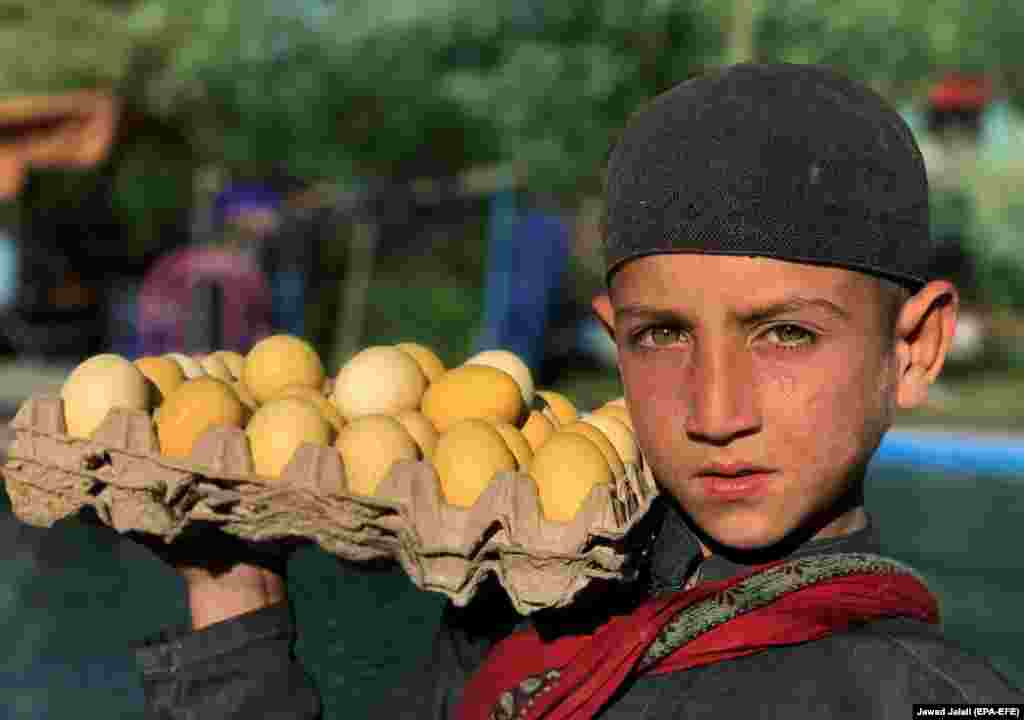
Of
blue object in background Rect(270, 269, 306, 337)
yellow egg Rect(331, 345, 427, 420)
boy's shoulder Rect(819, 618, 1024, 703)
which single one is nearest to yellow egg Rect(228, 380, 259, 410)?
yellow egg Rect(331, 345, 427, 420)

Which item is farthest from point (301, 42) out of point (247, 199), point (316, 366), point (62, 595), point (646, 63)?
point (316, 366)

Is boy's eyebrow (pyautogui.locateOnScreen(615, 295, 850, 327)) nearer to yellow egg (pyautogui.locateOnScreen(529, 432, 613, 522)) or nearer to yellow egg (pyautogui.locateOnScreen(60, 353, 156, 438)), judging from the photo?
yellow egg (pyautogui.locateOnScreen(529, 432, 613, 522))

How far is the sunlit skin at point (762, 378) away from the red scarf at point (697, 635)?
0.08 meters

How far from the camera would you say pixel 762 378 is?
141 cm

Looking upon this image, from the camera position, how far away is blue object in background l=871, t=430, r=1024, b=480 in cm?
→ 1043

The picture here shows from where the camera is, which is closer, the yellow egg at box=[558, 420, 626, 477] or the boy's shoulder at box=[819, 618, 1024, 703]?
the boy's shoulder at box=[819, 618, 1024, 703]

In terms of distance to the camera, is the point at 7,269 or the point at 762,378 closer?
the point at 762,378

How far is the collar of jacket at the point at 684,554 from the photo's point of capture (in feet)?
5.12

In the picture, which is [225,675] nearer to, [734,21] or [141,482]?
[141,482]

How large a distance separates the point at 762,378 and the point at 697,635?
279 mm

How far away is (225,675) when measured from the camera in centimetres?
158

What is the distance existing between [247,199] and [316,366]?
12528mm

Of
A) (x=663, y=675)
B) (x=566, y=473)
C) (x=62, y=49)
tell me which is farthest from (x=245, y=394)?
(x=62, y=49)

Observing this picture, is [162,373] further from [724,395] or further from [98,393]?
[724,395]
